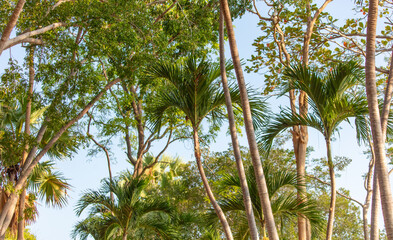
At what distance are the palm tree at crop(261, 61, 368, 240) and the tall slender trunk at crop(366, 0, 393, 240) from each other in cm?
114

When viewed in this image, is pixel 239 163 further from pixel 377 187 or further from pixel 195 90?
pixel 377 187

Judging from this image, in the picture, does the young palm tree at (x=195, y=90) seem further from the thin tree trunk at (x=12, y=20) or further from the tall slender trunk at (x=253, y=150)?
the thin tree trunk at (x=12, y=20)

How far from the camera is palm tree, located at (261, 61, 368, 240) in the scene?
16.8 ft

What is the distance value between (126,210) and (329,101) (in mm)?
4247

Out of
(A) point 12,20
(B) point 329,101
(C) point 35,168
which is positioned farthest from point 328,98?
(C) point 35,168

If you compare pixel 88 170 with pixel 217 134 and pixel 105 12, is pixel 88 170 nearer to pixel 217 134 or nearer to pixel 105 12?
pixel 217 134

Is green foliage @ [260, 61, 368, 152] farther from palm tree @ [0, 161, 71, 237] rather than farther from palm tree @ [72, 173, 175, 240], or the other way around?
palm tree @ [0, 161, 71, 237]

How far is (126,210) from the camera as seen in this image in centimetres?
Result: 746

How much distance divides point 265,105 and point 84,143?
4.98 m

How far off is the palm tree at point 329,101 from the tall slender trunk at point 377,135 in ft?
3.74

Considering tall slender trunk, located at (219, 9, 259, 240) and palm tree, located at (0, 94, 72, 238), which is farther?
palm tree, located at (0, 94, 72, 238)

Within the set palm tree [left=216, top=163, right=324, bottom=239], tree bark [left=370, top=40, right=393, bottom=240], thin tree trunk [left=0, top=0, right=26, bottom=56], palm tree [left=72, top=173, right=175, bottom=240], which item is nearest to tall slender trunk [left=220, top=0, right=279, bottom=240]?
tree bark [left=370, top=40, right=393, bottom=240]

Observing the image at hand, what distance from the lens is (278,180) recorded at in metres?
5.48

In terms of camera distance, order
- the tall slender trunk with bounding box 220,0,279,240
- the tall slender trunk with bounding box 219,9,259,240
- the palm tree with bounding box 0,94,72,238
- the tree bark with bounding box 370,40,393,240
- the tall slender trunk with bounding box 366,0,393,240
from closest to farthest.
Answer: the tall slender trunk with bounding box 366,0,393,240 → the tall slender trunk with bounding box 220,0,279,240 → the tree bark with bounding box 370,40,393,240 → the tall slender trunk with bounding box 219,9,259,240 → the palm tree with bounding box 0,94,72,238
